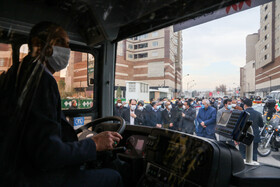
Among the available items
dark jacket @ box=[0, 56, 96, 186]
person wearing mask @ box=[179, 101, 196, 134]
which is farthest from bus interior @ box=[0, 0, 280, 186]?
person wearing mask @ box=[179, 101, 196, 134]

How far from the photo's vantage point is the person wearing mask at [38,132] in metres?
0.86

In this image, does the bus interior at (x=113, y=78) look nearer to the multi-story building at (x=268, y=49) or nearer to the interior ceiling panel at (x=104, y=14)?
the interior ceiling panel at (x=104, y=14)

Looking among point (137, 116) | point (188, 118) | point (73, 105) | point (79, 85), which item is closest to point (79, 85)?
point (79, 85)

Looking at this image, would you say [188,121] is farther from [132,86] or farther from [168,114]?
[132,86]

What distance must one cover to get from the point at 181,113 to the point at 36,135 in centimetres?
395

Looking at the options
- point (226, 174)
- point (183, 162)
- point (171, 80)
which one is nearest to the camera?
point (226, 174)

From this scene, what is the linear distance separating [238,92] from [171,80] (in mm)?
690

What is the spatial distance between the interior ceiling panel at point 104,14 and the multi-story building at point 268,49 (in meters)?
0.29

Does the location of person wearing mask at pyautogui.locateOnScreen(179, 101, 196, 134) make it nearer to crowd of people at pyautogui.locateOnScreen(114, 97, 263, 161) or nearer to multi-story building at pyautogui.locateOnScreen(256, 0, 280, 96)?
crowd of people at pyautogui.locateOnScreen(114, 97, 263, 161)

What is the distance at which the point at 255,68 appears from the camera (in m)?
1.77

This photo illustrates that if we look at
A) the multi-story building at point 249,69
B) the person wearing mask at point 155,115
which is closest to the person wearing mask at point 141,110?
the person wearing mask at point 155,115

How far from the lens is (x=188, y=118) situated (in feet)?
14.3

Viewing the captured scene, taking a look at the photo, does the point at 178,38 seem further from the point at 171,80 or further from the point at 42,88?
the point at 42,88

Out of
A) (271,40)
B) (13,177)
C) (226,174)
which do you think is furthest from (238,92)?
(13,177)
